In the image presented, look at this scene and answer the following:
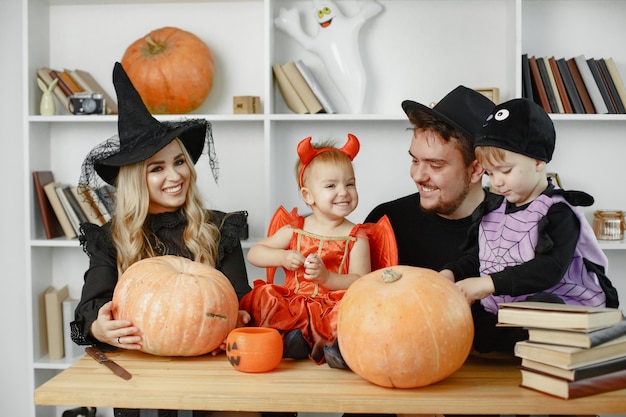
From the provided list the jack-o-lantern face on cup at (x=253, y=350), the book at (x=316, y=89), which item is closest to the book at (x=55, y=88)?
the book at (x=316, y=89)

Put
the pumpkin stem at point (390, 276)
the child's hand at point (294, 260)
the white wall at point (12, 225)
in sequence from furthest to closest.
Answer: the white wall at point (12, 225)
the child's hand at point (294, 260)
the pumpkin stem at point (390, 276)

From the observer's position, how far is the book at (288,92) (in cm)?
332

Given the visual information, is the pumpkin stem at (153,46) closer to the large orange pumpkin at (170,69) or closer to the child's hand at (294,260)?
the large orange pumpkin at (170,69)

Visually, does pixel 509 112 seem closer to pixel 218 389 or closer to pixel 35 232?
pixel 218 389

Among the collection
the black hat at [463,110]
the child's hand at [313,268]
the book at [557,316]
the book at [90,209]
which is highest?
the black hat at [463,110]

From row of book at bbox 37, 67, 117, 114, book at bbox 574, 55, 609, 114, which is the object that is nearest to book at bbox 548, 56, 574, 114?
book at bbox 574, 55, 609, 114

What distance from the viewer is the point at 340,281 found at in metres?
2.04

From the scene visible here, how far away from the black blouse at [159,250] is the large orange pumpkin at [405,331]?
0.85m

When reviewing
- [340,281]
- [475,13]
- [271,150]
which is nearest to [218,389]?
[340,281]

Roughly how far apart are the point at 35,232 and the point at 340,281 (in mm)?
1973

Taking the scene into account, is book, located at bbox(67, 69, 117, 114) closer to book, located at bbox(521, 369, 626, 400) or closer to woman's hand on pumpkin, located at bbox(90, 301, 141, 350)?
woman's hand on pumpkin, located at bbox(90, 301, 141, 350)

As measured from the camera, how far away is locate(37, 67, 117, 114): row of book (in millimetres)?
3410

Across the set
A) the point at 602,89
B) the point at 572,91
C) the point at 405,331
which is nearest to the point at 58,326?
the point at 405,331

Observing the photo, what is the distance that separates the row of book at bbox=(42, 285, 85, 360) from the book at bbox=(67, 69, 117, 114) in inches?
37.8
